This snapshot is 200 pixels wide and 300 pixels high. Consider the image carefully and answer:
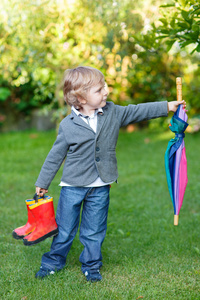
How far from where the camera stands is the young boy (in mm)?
2787

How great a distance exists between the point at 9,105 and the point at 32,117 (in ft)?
2.19

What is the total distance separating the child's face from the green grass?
1.21m

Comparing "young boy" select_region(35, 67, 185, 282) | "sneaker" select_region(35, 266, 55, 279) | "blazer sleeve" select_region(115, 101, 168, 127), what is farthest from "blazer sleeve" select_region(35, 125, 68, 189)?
"sneaker" select_region(35, 266, 55, 279)

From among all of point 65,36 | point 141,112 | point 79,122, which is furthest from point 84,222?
point 65,36

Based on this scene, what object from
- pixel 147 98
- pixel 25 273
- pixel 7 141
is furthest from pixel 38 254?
pixel 147 98

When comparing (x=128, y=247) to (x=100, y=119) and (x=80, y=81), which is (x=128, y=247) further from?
(x=80, y=81)

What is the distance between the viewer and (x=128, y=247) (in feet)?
11.6

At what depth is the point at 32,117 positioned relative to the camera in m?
10.7

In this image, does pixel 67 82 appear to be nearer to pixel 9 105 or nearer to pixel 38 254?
pixel 38 254

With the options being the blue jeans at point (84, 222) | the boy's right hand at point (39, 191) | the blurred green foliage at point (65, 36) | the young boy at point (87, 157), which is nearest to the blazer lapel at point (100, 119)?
the young boy at point (87, 157)

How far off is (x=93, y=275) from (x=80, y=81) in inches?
52.5

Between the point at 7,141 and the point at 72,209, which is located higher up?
the point at 72,209

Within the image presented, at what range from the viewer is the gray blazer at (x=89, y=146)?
2787 mm

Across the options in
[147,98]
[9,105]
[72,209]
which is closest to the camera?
[72,209]
